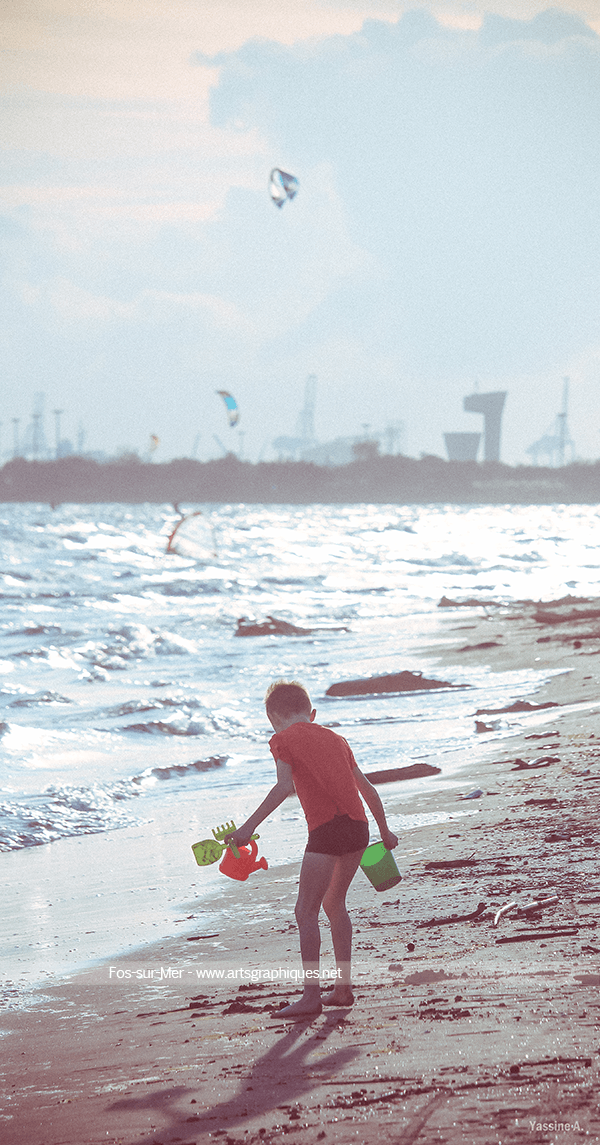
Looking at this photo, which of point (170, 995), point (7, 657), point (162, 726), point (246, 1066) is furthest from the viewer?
point (7, 657)

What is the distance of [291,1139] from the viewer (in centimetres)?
254

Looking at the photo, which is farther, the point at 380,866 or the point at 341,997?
the point at 380,866

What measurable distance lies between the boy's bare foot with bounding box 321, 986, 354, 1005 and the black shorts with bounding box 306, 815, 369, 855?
39 centimetres

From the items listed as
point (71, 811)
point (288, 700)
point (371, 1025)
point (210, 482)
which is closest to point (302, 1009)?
point (371, 1025)

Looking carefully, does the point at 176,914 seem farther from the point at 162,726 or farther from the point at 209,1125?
the point at 162,726

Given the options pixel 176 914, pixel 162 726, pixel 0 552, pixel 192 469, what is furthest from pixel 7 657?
pixel 192 469

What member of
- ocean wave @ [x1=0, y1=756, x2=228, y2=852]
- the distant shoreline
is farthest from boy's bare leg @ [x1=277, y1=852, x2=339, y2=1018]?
the distant shoreline

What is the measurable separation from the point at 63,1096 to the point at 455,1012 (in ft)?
3.43

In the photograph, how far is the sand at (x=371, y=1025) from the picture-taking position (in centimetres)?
260

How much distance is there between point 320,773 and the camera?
361cm

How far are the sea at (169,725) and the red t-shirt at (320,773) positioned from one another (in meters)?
1.38

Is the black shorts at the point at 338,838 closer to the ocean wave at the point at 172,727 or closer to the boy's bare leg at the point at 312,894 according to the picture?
the boy's bare leg at the point at 312,894

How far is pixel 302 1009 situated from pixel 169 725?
316 inches

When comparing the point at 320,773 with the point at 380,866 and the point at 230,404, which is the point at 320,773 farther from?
the point at 230,404
